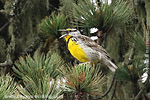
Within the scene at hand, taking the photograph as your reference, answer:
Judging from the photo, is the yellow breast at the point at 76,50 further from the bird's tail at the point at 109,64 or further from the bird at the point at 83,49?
the bird's tail at the point at 109,64

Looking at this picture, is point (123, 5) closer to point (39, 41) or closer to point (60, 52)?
point (60, 52)

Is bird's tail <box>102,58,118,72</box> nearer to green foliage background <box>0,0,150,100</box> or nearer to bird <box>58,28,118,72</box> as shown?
bird <box>58,28,118,72</box>

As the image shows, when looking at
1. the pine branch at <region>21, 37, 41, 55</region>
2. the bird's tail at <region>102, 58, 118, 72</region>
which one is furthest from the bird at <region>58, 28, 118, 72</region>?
the pine branch at <region>21, 37, 41, 55</region>

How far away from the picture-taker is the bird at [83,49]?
3596 mm

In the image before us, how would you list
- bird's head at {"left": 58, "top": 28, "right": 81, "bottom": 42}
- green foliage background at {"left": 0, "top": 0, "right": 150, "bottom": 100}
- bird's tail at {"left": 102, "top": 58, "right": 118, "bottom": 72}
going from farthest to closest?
bird's tail at {"left": 102, "top": 58, "right": 118, "bottom": 72}
bird's head at {"left": 58, "top": 28, "right": 81, "bottom": 42}
green foliage background at {"left": 0, "top": 0, "right": 150, "bottom": 100}

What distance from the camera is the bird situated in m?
3.60

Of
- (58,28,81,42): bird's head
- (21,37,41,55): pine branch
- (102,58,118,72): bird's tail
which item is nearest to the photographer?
(58,28,81,42): bird's head

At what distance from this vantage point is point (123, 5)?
304 centimetres

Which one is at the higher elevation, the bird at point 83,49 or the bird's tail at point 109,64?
the bird at point 83,49

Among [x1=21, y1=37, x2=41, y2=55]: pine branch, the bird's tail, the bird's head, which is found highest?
the bird's head

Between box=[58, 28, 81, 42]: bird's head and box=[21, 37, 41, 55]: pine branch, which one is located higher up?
box=[58, 28, 81, 42]: bird's head

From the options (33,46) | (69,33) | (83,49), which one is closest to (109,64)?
(83,49)

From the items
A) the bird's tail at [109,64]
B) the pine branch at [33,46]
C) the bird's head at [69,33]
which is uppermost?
the bird's head at [69,33]

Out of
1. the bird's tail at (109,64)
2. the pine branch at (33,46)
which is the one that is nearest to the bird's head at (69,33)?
the bird's tail at (109,64)
